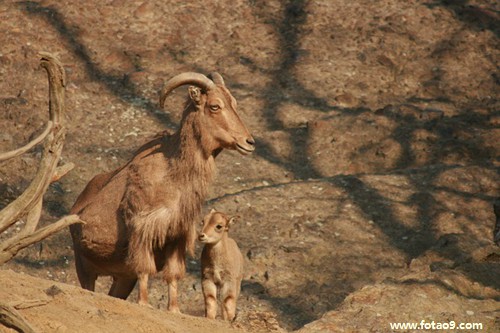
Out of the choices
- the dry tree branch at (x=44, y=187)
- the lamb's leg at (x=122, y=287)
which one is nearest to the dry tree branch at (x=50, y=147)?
the dry tree branch at (x=44, y=187)

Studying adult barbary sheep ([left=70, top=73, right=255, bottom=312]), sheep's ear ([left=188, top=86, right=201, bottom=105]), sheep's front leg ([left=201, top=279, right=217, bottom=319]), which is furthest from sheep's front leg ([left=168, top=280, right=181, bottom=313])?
sheep's ear ([left=188, top=86, right=201, bottom=105])

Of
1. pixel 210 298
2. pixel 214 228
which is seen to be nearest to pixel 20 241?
pixel 210 298

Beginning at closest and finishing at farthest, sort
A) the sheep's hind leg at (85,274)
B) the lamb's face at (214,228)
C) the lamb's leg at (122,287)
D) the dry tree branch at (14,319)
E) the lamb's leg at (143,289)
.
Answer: the dry tree branch at (14,319) → the lamb's leg at (143,289) → the lamb's face at (214,228) → the sheep's hind leg at (85,274) → the lamb's leg at (122,287)

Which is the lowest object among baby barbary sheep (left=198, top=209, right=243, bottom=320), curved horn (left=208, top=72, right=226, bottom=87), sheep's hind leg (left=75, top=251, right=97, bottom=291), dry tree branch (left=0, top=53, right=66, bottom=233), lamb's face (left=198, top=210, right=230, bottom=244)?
sheep's hind leg (left=75, top=251, right=97, bottom=291)

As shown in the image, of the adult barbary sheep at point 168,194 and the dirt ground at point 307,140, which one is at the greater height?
the adult barbary sheep at point 168,194

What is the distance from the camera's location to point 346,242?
1373 centimetres

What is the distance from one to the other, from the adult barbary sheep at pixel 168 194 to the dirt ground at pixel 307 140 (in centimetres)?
127

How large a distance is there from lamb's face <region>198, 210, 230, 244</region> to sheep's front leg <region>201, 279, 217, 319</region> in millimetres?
432

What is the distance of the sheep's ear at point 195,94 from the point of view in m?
9.70

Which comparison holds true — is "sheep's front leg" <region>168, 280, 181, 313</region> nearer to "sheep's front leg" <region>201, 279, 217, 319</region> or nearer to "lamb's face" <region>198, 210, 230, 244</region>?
"sheep's front leg" <region>201, 279, 217, 319</region>

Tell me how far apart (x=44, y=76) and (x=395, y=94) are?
Answer: 20.3 feet

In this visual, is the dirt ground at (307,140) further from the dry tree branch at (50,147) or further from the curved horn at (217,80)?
the curved horn at (217,80)

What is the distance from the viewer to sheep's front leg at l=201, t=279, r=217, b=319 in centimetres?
1010

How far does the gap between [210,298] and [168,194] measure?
1208mm
